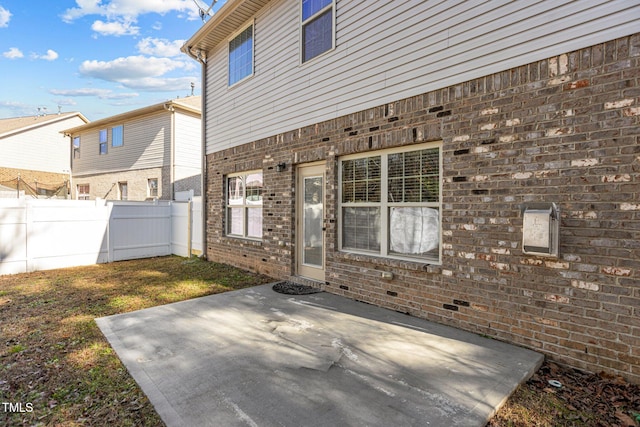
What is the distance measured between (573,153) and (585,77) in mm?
703

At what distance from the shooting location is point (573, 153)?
303 centimetres

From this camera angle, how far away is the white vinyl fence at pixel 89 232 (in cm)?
748

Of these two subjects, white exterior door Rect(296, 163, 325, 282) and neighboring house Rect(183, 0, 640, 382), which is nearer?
neighboring house Rect(183, 0, 640, 382)

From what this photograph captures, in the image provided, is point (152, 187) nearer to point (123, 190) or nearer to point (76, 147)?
point (123, 190)

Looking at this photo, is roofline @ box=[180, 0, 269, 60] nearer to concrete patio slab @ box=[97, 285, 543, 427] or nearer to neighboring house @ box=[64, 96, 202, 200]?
neighboring house @ box=[64, 96, 202, 200]

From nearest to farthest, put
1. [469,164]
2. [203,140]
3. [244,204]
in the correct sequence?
[469,164], [244,204], [203,140]

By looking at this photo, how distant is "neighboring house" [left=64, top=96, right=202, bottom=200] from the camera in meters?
13.4

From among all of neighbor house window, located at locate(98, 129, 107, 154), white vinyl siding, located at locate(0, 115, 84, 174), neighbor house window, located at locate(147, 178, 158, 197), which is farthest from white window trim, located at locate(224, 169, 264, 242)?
white vinyl siding, located at locate(0, 115, 84, 174)

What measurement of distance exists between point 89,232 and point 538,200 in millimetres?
10108

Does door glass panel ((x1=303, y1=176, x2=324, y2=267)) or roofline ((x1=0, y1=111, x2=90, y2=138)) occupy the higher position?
roofline ((x1=0, y1=111, x2=90, y2=138))

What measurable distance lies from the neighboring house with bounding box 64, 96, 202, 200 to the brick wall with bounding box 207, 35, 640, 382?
409 inches

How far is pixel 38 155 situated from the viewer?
65.6 ft

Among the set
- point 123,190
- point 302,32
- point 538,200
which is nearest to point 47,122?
point 123,190

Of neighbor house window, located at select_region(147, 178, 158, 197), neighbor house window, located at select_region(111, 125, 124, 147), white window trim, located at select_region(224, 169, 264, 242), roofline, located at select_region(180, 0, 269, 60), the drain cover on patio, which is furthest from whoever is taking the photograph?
neighbor house window, located at select_region(111, 125, 124, 147)
